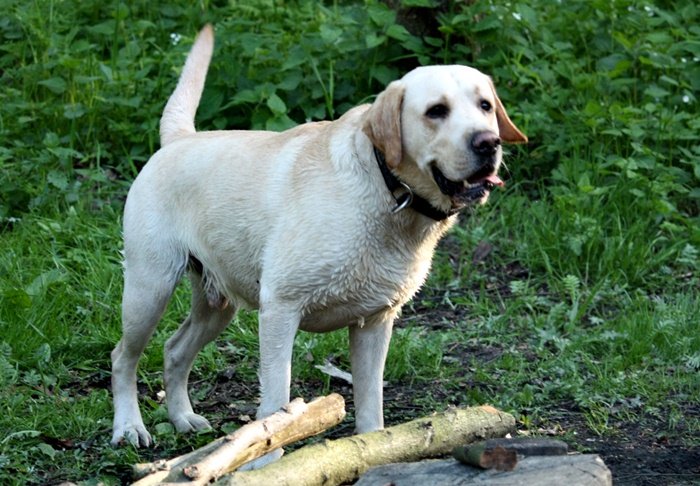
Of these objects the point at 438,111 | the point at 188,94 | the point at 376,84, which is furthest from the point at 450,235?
the point at 438,111

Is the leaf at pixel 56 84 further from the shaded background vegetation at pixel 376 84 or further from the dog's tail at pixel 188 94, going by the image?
the dog's tail at pixel 188 94

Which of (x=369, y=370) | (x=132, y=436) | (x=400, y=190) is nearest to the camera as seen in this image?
(x=400, y=190)

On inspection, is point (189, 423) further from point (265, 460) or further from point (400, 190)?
point (400, 190)

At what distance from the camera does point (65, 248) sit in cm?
654

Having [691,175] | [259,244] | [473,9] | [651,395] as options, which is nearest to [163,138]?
[259,244]

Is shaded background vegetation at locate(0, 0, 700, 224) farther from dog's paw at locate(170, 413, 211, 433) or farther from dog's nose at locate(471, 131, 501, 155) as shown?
dog's nose at locate(471, 131, 501, 155)

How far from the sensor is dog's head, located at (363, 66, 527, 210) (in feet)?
13.0

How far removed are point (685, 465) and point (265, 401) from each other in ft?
5.54

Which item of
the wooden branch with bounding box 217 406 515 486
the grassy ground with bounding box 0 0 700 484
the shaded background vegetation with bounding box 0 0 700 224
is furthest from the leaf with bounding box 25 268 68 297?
the wooden branch with bounding box 217 406 515 486

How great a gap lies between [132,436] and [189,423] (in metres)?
0.32

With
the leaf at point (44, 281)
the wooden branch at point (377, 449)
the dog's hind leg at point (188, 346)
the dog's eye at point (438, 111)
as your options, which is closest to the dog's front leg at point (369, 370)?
the wooden branch at point (377, 449)

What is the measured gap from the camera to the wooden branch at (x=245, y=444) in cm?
335

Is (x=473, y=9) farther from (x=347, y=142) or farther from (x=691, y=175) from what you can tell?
(x=347, y=142)

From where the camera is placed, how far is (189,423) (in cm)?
500
